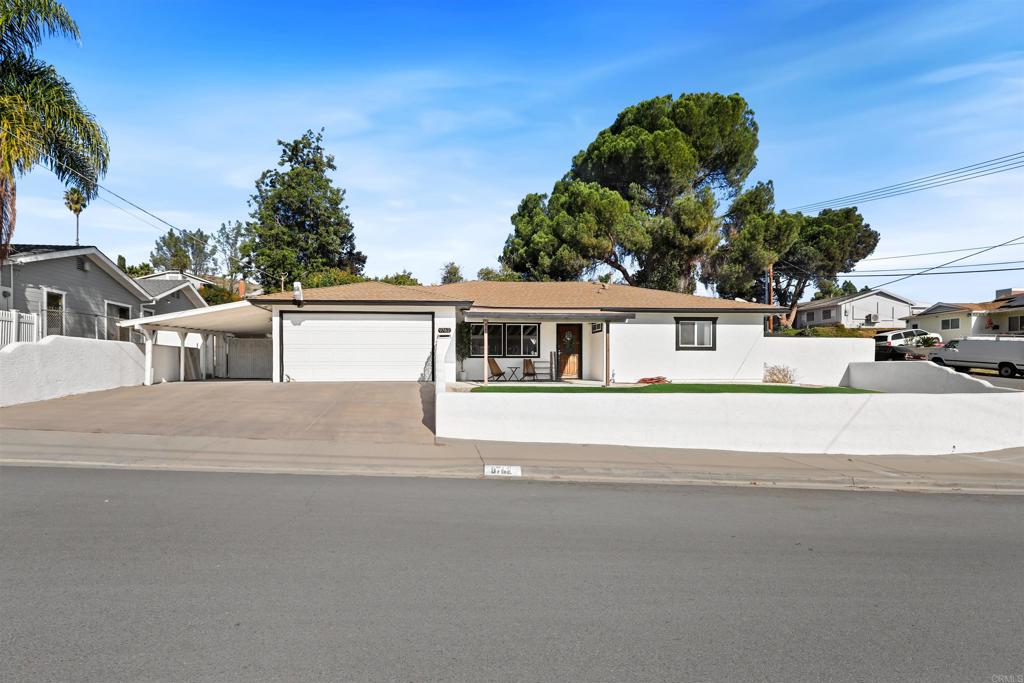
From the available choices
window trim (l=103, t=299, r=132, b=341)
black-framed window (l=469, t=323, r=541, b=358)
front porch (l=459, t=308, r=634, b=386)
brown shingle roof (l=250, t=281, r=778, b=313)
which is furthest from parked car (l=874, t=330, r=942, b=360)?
window trim (l=103, t=299, r=132, b=341)

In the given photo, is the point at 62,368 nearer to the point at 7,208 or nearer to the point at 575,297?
the point at 7,208

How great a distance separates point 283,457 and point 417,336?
10956mm

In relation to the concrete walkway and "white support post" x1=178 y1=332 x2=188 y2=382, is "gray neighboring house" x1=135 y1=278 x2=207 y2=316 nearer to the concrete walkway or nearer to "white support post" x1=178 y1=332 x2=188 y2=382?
"white support post" x1=178 y1=332 x2=188 y2=382

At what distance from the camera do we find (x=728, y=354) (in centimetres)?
2472

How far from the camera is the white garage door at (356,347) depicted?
2098 cm

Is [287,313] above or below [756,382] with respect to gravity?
above

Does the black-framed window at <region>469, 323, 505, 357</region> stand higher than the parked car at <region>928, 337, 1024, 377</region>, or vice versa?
the black-framed window at <region>469, 323, 505, 357</region>

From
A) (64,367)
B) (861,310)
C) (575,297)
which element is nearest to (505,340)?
(575,297)

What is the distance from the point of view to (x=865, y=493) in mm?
9773

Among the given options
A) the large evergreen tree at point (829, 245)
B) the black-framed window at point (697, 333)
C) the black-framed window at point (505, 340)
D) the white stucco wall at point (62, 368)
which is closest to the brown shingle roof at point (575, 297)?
the black-framed window at point (697, 333)

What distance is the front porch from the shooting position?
22.9 m

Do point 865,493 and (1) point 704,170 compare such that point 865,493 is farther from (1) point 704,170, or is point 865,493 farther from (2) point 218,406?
A: (1) point 704,170

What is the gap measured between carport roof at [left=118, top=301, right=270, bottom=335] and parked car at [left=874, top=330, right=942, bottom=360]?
3271 cm

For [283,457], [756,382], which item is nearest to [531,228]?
[756,382]
